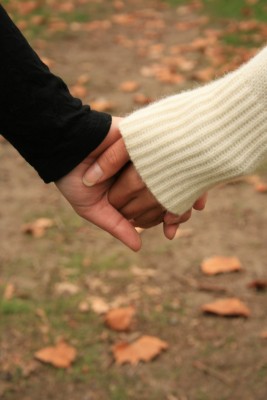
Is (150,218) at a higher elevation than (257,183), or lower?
higher

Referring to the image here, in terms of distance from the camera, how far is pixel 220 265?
252 centimetres

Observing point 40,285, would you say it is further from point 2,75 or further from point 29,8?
point 29,8

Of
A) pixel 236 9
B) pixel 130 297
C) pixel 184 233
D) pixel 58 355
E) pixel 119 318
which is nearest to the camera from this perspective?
pixel 58 355

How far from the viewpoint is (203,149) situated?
1.65 metres

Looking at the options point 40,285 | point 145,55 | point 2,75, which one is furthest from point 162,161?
point 145,55

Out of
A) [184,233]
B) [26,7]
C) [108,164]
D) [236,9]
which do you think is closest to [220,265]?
[184,233]

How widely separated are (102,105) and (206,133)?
7.75ft

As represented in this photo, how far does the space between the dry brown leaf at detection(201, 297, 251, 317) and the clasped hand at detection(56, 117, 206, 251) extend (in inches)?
18.1

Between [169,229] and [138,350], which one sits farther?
[138,350]

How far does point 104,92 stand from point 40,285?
81.7 inches

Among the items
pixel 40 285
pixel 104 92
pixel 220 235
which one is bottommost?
pixel 104 92

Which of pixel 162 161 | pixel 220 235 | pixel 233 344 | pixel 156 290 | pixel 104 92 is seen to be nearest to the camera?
pixel 162 161

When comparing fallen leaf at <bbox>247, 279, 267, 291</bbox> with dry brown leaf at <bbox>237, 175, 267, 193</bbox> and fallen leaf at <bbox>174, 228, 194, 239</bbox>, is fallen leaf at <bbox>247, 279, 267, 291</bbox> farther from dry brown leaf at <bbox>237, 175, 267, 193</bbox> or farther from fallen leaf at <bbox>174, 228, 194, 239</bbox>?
dry brown leaf at <bbox>237, 175, 267, 193</bbox>

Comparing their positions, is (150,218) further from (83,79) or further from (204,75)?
(83,79)
